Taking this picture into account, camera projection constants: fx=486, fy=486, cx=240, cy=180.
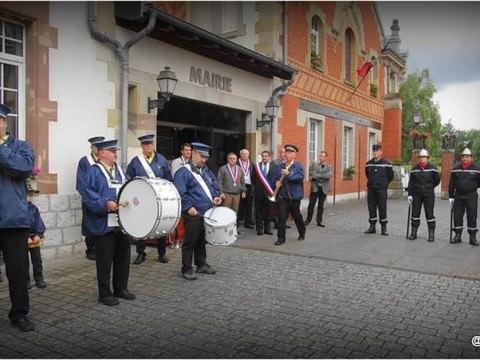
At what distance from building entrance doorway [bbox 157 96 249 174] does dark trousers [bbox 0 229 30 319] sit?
17.3 feet

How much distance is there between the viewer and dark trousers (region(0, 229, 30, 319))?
425 cm

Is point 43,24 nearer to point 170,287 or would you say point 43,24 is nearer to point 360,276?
point 170,287

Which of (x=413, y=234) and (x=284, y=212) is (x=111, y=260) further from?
(x=413, y=234)

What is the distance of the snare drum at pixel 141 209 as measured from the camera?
4785mm

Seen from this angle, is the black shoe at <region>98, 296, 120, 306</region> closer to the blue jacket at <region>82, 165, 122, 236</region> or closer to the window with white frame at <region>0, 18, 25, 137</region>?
the blue jacket at <region>82, 165, 122, 236</region>

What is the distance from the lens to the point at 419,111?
38.8 m

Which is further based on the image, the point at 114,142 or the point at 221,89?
the point at 221,89

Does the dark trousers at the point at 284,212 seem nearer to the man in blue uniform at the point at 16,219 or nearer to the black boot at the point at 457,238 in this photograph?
the black boot at the point at 457,238

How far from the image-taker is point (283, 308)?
16.1 feet

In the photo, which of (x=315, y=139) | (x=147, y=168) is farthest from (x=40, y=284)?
(x=315, y=139)

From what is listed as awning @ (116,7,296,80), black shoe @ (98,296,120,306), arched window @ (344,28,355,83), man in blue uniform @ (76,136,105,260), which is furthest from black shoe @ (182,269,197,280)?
arched window @ (344,28,355,83)

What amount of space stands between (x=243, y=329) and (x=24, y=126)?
174 inches

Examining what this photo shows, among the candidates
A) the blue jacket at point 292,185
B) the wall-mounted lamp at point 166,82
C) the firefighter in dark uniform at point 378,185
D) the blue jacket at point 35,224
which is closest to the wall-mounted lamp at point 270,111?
the firefighter in dark uniform at point 378,185

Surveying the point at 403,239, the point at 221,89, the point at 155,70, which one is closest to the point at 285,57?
the point at 221,89
